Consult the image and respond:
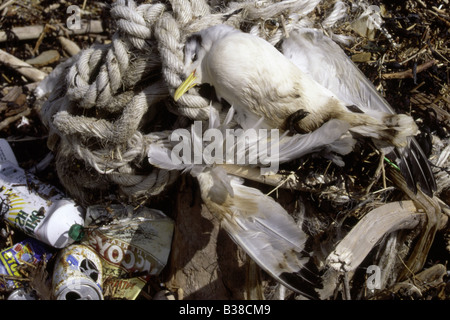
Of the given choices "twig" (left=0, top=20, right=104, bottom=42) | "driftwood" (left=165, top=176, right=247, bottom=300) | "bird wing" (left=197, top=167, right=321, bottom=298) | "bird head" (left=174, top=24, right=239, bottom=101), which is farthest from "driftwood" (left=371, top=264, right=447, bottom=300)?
"twig" (left=0, top=20, right=104, bottom=42)

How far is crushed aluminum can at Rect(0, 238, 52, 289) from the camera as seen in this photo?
1.82 metres

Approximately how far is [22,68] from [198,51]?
123 centimetres

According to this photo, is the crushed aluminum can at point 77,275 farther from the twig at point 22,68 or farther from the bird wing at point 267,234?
the twig at point 22,68

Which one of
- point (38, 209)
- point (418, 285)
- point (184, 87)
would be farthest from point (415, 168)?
point (38, 209)

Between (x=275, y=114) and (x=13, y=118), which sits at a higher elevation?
(x=275, y=114)

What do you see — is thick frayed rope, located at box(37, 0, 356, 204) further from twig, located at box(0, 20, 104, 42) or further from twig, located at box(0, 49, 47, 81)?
twig, located at box(0, 20, 104, 42)

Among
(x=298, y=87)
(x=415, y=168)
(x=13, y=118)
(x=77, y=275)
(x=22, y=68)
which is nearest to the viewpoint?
(x=298, y=87)

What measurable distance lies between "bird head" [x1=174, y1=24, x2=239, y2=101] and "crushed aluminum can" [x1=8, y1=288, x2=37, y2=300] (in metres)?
0.96

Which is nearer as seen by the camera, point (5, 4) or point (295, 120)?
point (295, 120)

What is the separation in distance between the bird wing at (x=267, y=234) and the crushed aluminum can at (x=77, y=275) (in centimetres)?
56

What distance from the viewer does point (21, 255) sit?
186 centimetres

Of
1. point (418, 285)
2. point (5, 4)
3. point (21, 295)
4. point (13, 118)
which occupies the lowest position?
point (21, 295)

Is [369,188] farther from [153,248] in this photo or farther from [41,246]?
[41,246]

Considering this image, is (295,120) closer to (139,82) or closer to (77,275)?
(139,82)
